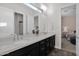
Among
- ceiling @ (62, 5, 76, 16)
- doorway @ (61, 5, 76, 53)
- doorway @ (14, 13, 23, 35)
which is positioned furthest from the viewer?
doorway @ (61, 5, 76, 53)

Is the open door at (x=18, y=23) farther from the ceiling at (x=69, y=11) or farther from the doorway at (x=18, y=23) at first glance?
the ceiling at (x=69, y=11)

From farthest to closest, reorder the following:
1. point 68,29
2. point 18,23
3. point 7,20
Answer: point 68,29, point 18,23, point 7,20

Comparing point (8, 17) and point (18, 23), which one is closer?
point (8, 17)

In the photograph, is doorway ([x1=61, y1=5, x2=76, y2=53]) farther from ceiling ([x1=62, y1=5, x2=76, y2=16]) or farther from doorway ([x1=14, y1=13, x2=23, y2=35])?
doorway ([x1=14, y1=13, x2=23, y2=35])

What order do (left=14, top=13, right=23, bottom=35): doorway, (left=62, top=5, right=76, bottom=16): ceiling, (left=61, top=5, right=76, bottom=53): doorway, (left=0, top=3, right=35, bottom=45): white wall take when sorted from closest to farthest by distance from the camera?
(left=0, top=3, right=35, bottom=45): white wall < (left=14, top=13, right=23, bottom=35): doorway < (left=62, top=5, right=76, bottom=16): ceiling < (left=61, top=5, right=76, bottom=53): doorway

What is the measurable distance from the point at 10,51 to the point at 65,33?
16.7 ft

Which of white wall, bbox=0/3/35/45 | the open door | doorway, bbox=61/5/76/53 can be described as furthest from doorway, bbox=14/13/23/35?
doorway, bbox=61/5/76/53

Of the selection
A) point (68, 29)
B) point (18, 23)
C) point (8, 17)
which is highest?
point (8, 17)

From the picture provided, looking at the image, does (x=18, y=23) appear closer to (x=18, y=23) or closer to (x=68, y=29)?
(x=18, y=23)

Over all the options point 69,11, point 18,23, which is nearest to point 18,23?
point 18,23

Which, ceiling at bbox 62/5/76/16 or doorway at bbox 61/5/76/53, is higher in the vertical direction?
ceiling at bbox 62/5/76/16

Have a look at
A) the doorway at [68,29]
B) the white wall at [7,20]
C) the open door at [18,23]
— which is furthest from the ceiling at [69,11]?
the white wall at [7,20]

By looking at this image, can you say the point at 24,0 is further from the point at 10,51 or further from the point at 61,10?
the point at 61,10

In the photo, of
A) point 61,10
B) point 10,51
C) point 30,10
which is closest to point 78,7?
point 61,10
